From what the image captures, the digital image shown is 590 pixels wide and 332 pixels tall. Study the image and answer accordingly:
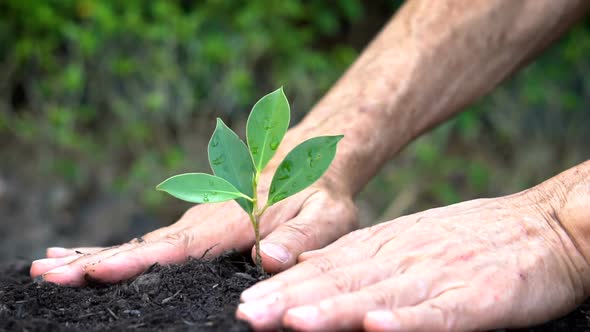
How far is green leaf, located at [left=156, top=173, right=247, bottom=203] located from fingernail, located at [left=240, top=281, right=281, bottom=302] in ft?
0.68

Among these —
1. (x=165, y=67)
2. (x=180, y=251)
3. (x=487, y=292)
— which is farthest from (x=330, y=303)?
(x=165, y=67)

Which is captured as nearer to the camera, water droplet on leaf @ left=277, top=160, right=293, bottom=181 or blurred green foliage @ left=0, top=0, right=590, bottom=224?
water droplet on leaf @ left=277, top=160, right=293, bottom=181

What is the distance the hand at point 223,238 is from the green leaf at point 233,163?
0.51ft

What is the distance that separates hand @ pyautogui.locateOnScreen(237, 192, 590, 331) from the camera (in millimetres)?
1104

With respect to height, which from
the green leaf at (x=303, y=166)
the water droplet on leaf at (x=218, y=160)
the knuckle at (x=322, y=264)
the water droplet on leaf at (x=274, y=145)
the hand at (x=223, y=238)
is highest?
the water droplet on leaf at (x=218, y=160)

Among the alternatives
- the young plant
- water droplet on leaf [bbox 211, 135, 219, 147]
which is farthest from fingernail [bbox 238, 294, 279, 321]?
water droplet on leaf [bbox 211, 135, 219, 147]

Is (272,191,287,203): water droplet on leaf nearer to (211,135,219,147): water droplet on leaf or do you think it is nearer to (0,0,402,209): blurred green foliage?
(211,135,219,147): water droplet on leaf

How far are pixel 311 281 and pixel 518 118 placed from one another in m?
3.50

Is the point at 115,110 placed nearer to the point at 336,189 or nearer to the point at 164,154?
the point at 164,154

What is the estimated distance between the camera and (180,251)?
1.53m

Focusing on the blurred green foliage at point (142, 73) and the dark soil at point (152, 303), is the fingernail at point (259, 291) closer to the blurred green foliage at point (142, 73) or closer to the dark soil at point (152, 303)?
the dark soil at point (152, 303)

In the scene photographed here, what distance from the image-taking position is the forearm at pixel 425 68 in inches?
75.0

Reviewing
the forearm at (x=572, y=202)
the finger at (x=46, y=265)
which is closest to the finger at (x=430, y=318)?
the forearm at (x=572, y=202)

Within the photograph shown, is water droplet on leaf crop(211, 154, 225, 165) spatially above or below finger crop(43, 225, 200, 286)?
above
